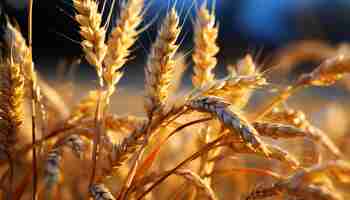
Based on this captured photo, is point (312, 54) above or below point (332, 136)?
above

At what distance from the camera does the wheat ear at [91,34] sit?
3.67 feet

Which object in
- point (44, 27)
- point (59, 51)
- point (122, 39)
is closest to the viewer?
point (122, 39)

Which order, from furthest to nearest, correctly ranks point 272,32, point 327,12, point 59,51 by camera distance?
point 272,32 < point 327,12 < point 59,51

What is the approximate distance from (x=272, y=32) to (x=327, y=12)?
6.78 feet

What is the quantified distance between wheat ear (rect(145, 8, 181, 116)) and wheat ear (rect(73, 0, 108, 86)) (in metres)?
0.10

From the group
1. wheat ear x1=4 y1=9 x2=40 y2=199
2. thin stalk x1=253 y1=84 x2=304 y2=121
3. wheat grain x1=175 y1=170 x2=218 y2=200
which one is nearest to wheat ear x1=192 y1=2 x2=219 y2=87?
thin stalk x1=253 y1=84 x2=304 y2=121

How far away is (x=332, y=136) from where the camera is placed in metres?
2.63

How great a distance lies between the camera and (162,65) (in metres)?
1.08

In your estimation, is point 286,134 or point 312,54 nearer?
point 286,134

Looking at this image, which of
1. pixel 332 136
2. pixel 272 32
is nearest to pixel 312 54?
pixel 332 136

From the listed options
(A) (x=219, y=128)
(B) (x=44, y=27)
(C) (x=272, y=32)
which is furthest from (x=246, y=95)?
(C) (x=272, y=32)

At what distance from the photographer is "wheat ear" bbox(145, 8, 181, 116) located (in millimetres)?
1067

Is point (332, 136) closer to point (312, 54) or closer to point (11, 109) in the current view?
point (312, 54)

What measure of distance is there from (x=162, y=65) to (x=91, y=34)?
0.51ft
